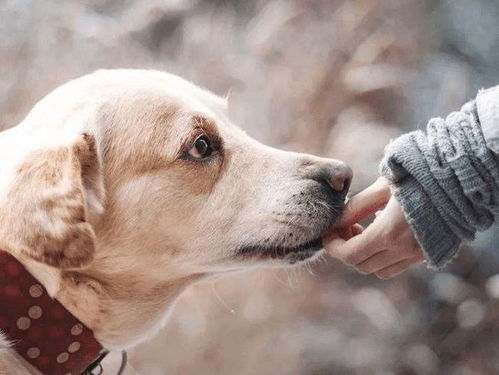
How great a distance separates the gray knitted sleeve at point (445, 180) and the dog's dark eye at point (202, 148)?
1.14ft

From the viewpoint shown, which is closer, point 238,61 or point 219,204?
point 219,204

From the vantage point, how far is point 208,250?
1.23 m

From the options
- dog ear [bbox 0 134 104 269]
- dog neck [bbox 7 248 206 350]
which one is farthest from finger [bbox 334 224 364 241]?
dog ear [bbox 0 134 104 269]

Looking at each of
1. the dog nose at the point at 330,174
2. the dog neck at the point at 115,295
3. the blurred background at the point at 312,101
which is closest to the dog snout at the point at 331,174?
the dog nose at the point at 330,174

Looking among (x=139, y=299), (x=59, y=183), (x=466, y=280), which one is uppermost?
(x=59, y=183)

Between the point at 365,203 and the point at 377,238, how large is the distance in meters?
0.11

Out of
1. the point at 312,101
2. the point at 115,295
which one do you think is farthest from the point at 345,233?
the point at 312,101

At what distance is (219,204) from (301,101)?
746 mm

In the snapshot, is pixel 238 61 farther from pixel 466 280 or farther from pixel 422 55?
pixel 466 280

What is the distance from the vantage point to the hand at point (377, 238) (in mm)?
1150

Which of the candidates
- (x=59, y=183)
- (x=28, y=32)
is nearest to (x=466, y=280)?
(x=59, y=183)

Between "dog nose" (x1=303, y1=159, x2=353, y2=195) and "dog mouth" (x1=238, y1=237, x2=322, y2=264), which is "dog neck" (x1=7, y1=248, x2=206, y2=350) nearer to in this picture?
"dog mouth" (x1=238, y1=237, x2=322, y2=264)

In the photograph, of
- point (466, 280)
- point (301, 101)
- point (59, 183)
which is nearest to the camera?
point (59, 183)

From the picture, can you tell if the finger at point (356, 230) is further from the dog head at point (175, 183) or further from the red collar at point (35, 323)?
the red collar at point (35, 323)
